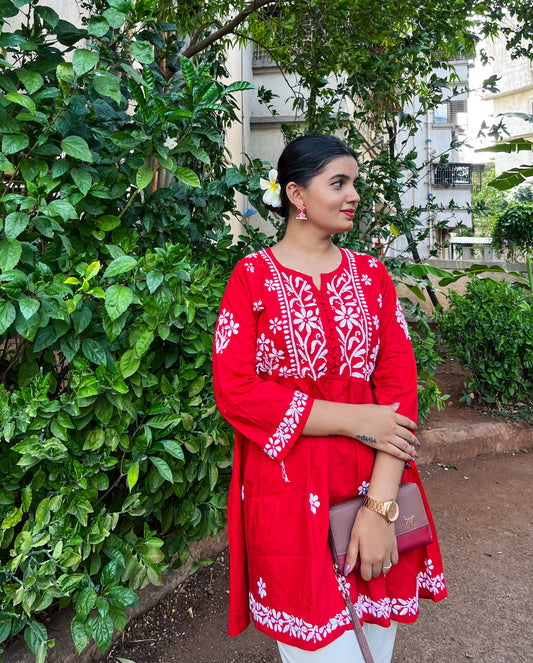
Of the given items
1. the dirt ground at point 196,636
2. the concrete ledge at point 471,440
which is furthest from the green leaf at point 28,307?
the concrete ledge at point 471,440

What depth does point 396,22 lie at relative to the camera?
3.49 meters

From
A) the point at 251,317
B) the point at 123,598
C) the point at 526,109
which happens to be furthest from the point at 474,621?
the point at 526,109

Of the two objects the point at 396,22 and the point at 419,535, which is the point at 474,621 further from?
the point at 396,22

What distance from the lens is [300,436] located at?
1331mm

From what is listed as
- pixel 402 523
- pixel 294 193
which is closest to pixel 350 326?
pixel 294 193

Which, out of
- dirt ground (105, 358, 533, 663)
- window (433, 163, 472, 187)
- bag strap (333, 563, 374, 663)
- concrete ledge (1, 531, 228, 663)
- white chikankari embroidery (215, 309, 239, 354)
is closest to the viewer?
bag strap (333, 563, 374, 663)

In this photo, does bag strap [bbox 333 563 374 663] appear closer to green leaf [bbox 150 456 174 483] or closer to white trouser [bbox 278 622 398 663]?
white trouser [bbox 278 622 398 663]

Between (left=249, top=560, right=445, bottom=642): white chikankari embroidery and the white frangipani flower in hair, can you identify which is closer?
(left=249, top=560, right=445, bottom=642): white chikankari embroidery

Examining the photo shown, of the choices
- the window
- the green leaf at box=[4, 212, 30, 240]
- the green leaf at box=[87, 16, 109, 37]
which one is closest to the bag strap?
the green leaf at box=[4, 212, 30, 240]

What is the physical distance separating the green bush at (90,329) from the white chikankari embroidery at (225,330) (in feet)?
0.64

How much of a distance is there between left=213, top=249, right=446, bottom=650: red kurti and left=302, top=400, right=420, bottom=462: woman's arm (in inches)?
1.5

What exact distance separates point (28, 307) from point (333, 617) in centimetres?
106

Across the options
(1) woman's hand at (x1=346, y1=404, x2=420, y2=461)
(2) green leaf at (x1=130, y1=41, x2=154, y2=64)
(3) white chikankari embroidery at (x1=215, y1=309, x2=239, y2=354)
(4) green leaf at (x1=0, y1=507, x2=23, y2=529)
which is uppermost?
(2) green leaf at (x1=130, y1=41, x2=154, y2=64)

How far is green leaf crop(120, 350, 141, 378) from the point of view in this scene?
1.52 m
